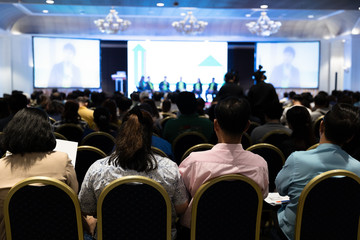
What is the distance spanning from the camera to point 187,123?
4.53m

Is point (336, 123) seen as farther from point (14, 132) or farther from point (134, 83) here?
point (134, 83)

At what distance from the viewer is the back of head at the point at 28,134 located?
6.92ft

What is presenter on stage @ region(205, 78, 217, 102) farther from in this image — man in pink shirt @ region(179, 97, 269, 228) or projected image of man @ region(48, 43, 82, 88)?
man in pink shirt @ region(179, 97, 269, 228)

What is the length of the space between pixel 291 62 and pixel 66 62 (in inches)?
384

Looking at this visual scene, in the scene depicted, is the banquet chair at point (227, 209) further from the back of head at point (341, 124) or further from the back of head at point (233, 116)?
the back of head at point (341, 124)

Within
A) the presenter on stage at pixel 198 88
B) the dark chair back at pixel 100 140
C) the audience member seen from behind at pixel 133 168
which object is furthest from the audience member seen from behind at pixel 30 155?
the presenter on stage at pixel 198 88

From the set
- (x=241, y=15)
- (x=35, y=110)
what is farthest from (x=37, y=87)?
(x=35, y=110)

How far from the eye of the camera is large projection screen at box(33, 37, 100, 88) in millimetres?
17047

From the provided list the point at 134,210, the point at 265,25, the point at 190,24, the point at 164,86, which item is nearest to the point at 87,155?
the point at 134,210

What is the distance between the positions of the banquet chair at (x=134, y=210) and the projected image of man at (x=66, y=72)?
631 inches

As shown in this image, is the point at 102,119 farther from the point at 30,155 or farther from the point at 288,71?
the point at 288,71

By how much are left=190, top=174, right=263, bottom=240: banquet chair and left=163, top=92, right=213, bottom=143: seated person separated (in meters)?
2.50

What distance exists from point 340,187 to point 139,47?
54.6ft

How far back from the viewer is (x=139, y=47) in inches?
713
